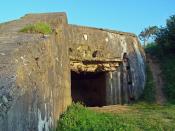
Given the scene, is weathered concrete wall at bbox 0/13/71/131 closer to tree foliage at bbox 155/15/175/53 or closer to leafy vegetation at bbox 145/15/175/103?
leafy vegetation at bbox 145/15/175/103

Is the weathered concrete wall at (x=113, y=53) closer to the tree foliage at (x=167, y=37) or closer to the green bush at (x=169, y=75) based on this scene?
the green bush at (x=169, y=75)

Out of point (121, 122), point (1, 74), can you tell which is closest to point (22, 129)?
point (1, 74)

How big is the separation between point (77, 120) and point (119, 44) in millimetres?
5646

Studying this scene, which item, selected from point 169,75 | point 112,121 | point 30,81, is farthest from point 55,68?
point 169,75

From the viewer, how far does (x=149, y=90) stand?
1357 centimetres

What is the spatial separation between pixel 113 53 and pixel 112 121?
4736 millimetres

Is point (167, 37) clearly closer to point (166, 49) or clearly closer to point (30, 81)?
point (166, 49)

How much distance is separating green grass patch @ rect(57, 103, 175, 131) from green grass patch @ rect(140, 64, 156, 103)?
313 cm

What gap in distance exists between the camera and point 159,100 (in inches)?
515

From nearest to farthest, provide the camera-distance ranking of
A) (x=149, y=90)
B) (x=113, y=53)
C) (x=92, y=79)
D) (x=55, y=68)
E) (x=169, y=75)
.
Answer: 1. (x=55, y=68)
2. (x=113, y=53)
3. (x=149, y=90)
4. (x=169, y=75)
5. (x=92, y=79)

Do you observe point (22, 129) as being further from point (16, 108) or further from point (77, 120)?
point (77, 120)

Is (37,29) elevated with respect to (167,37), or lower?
lower

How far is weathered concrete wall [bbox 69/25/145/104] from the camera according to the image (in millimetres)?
12273

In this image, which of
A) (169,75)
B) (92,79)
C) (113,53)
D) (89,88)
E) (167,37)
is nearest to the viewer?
(113,53)
